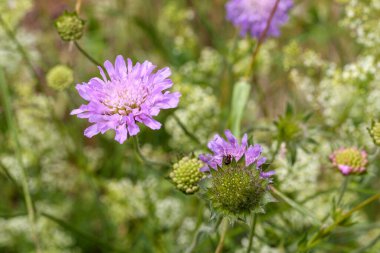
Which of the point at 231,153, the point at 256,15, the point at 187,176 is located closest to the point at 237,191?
the point at 231,153

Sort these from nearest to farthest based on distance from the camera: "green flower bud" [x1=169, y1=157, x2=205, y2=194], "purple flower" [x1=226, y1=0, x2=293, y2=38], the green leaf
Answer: "green flower bud" [x1=169, y1=157, x2=205, y2=194]
the green leaf
"purple flower" [x1=226, y1=0, x2=293, y2=38]

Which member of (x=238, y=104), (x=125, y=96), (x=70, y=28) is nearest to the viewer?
(x=125, y=96)

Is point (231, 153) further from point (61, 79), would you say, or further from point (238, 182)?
point (61, 79)

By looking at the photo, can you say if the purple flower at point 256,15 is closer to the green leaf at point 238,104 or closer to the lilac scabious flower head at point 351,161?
the green leaf at point 238,104

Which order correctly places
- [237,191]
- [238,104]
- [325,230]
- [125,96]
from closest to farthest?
[237,191] < [125,96] < [325,230] < [238,104]

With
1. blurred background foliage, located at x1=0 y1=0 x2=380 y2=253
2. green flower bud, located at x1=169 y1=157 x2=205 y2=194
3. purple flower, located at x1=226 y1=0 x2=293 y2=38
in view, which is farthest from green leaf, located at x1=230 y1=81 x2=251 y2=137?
green flower bud, located at x1=169 y1=157 x2=205 y2=194

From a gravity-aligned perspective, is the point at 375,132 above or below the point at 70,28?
below

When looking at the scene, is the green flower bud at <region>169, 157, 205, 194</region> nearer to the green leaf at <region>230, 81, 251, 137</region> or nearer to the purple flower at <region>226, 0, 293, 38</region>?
the green leaf at <region>230, 81, 251, 137</region>
